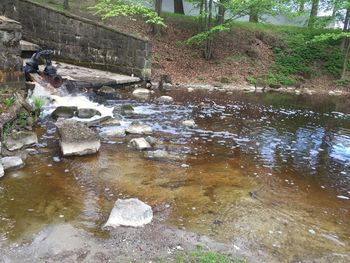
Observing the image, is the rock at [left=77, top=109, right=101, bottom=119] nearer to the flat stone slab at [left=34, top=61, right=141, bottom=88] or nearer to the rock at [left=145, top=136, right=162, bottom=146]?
the rock at [left=145, top=136, right=162, bottom=146]

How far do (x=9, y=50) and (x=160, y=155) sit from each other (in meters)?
4.58

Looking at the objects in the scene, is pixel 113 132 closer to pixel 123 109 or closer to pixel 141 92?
pixel 123 109

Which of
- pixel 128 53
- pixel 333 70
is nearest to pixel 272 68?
pixel 333 70

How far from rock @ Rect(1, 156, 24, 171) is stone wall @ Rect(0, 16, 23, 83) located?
3398 millimetres

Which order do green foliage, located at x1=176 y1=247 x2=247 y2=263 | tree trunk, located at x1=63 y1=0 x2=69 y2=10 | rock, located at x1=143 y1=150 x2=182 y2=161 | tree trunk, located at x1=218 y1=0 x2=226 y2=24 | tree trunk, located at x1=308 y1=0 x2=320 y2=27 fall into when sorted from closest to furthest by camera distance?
green foliage, located at x1=176 y1=247 x2=247 y2=263
rock, located at x1=143 y1=150 x2=182 y2=161
tree trunk, located at x1=218 y1=0 x2=226 y2=24
tree trunk, located at x1=63 y1=0 x2=69 y2=10
tree trunk, located at x1=308 y1=0 x2=320 y2=27

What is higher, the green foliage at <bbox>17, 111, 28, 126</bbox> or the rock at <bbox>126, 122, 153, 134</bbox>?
the green foliage at <bbox>17, 111, 28, 126</bbox>

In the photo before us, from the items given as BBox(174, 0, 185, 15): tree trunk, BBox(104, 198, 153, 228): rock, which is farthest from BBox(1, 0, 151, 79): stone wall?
BBox(104, 198, 153, 228): rock

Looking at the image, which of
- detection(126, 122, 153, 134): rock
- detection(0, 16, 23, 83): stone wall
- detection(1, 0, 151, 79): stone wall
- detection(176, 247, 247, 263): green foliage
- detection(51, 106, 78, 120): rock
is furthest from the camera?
detection(1, 0, 151, 79): stone wall

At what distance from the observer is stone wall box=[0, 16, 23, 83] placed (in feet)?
27.9

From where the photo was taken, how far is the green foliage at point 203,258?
3.74 metres

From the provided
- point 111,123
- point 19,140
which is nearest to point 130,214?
point 19,140

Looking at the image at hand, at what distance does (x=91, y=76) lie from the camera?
1341 centimetres

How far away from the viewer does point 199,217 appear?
4.79 metres

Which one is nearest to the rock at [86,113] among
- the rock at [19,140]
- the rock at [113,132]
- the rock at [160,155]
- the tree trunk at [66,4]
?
the rock at [113,132]
